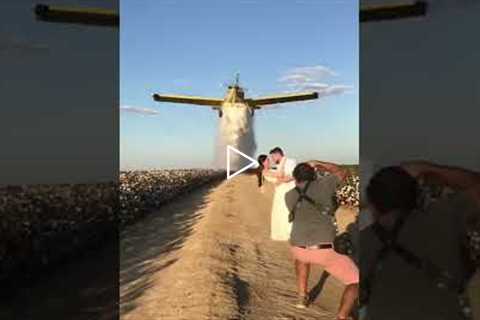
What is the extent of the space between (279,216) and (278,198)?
42 millimetres

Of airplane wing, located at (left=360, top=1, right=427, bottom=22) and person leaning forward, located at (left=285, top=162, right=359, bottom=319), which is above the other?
airplane wing, located at (left=360, top=1, right=427, bottom=22)

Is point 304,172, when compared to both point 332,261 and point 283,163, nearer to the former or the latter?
point 283,163

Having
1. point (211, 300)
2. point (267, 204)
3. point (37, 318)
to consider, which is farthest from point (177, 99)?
point (37, 318)

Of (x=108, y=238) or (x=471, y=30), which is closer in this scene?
(x=471, y=30)

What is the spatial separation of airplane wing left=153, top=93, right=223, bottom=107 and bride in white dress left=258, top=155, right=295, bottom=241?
0.15 m

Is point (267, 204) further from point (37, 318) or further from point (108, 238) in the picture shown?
point (37, 318)

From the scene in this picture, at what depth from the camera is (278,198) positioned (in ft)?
4.37

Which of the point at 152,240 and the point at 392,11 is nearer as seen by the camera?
the point at 392,11

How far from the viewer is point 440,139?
1.20 meters

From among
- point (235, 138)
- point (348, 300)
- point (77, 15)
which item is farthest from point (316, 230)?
point (77, 15)

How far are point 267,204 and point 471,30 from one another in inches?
22.6

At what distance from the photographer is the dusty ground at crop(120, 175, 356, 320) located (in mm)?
1246

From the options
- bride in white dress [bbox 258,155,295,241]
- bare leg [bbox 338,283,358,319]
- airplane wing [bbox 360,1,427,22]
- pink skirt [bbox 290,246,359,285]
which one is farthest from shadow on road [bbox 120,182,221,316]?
airplane wing [bbox 360,1,427,22]

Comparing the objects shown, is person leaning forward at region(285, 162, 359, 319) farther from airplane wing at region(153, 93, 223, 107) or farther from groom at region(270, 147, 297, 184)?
airplane wing at region(153, 93, 223, 107)
